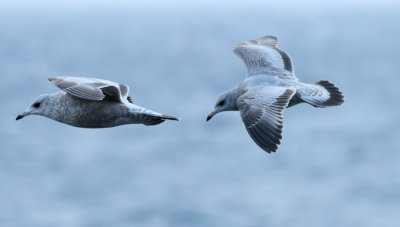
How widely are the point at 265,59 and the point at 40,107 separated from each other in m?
5.55

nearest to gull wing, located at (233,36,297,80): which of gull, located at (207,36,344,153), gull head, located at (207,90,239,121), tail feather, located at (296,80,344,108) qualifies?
gull, located at (207,36,344,153)

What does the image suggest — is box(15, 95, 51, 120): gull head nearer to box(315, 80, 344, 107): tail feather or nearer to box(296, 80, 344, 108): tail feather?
box(296, 80, 344, 108): tail feather

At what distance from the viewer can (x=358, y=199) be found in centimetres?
15362

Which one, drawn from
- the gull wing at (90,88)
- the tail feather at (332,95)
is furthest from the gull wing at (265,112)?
the gull wing at (90,88)

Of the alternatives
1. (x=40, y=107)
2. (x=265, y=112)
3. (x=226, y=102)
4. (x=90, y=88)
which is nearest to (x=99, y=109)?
(x=90, y=88)

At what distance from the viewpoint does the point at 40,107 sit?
14750mm

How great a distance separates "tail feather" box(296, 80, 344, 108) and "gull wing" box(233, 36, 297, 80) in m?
0.66

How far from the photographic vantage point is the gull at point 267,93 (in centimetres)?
1463

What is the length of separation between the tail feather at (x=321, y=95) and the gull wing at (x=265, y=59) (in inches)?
26.1

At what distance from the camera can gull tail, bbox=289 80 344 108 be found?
626 inches

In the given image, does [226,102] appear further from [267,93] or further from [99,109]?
[99,109]

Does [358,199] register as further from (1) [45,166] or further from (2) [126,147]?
(1) [45,166]

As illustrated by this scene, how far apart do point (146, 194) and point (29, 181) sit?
1092 inches

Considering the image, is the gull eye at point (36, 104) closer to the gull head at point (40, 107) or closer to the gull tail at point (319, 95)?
the gull head at point (40, 107)
